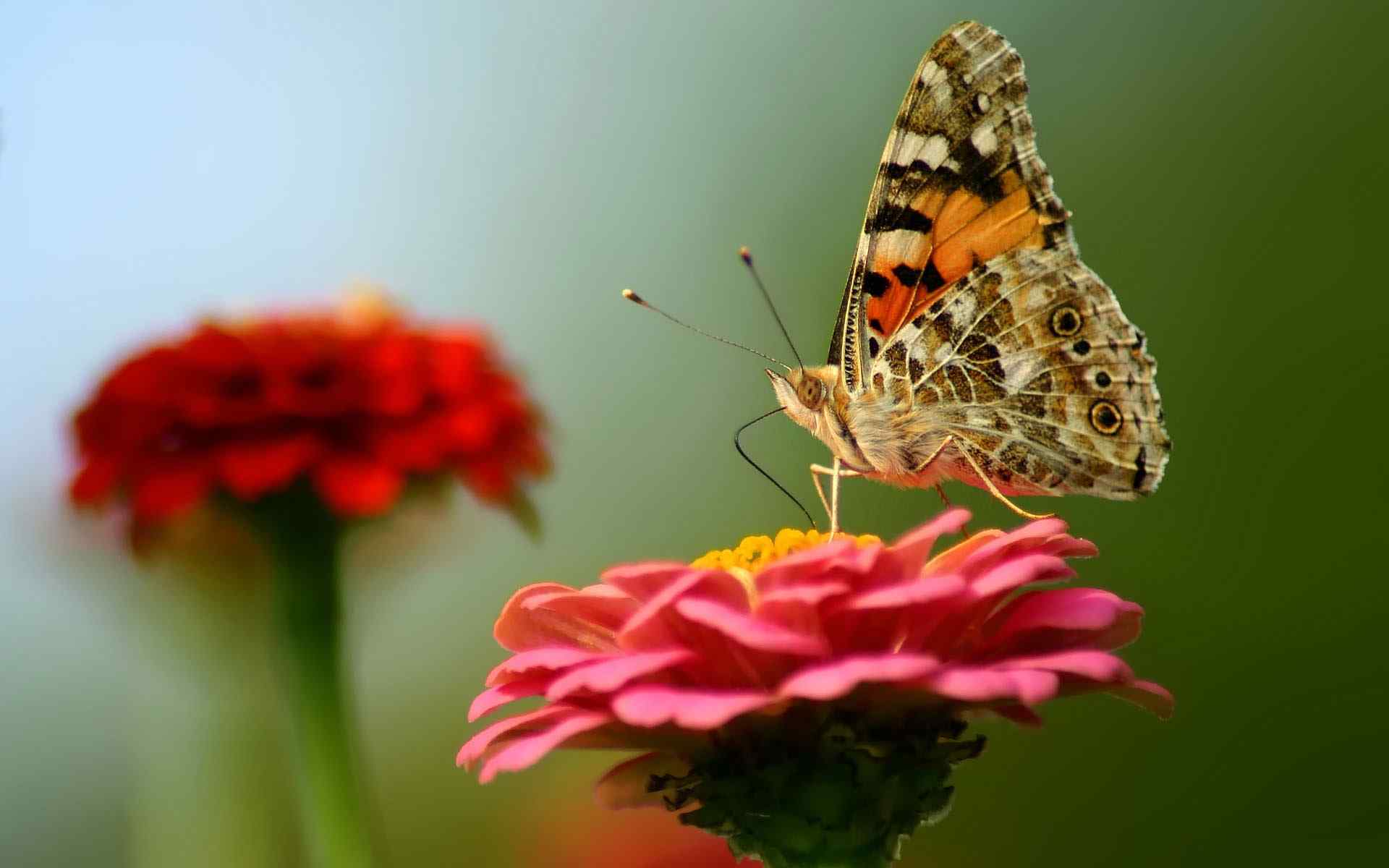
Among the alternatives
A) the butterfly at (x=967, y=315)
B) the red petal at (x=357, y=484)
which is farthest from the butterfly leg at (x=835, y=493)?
the red petal at (x=357, y=484)

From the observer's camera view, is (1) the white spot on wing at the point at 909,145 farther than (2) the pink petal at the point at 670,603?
Yes

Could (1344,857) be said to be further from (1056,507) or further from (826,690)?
(826,690)

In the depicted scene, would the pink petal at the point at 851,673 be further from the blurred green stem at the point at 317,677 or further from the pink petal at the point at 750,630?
the blurred green stem at the point at 317,677

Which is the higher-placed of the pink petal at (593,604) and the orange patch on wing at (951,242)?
the orange patch on wing at (951,242)

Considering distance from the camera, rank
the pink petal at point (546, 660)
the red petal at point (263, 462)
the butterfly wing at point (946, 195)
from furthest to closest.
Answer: the red petal at point (263, 462) < the butterfly wing at point (946, 195) < the pink petal at point (546, 660)

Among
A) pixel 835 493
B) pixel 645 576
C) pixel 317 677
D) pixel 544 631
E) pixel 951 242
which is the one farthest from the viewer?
pixel 317 677

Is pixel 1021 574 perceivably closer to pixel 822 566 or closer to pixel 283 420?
pixel 822 566

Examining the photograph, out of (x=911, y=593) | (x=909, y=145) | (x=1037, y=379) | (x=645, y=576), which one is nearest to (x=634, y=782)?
(x=645, y=576)

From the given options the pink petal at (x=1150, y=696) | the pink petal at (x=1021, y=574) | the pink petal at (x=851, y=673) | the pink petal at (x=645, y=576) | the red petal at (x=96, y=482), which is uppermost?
the red petal at (x=96, y=482)

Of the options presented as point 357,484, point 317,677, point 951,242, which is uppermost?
point 357,484
